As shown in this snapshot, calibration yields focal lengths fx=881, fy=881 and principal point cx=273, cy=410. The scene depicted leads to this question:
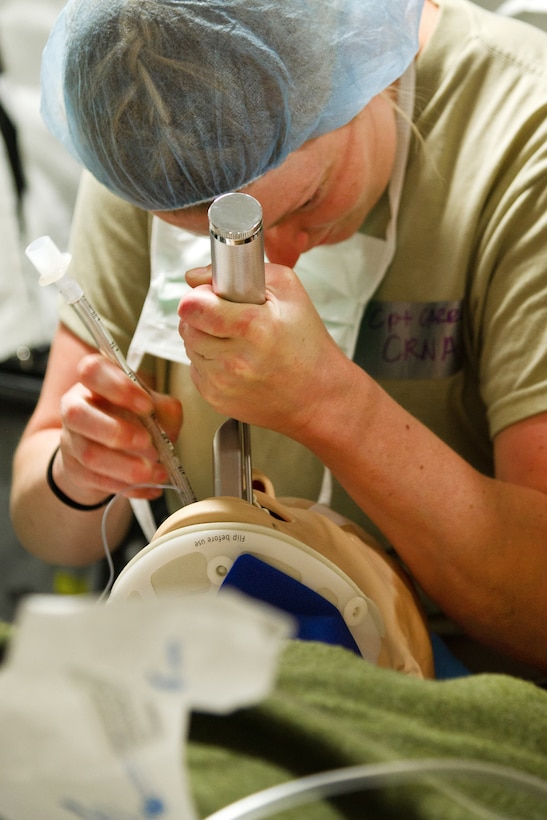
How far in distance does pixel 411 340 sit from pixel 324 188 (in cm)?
20

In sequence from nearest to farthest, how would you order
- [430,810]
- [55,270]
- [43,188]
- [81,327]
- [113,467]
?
[430,810] → [55,270] → [113,467] → [81,327] → [43,188]

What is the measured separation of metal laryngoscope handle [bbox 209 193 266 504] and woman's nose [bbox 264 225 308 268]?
0.17 m

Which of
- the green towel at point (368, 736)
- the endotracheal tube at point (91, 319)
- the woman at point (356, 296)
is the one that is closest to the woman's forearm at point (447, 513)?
the woman at point (356, 296)

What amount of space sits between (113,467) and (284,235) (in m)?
0.26

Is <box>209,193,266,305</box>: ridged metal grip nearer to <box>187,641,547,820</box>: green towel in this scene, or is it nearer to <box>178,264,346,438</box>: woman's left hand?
<box>178,264,346,438</box>: woman's left hand

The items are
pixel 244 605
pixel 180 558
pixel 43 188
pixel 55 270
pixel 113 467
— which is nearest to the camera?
pixel 244 605

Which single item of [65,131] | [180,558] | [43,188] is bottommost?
[43,188]

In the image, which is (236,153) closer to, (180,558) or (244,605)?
(180,558)

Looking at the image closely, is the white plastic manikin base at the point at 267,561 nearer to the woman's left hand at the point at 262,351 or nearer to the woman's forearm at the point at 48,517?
the woman's left hand at the point at 262,351

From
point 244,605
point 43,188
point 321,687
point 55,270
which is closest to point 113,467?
point 55,270

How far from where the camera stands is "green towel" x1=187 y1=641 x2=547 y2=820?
14.8 inches

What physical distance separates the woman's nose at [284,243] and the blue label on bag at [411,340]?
13cm

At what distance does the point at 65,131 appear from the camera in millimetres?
744

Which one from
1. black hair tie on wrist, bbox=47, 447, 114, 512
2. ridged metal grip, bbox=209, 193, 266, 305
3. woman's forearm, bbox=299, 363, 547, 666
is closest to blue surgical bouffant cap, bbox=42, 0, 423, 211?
ridged metal grip, bbox=209, 193, 266, 305
